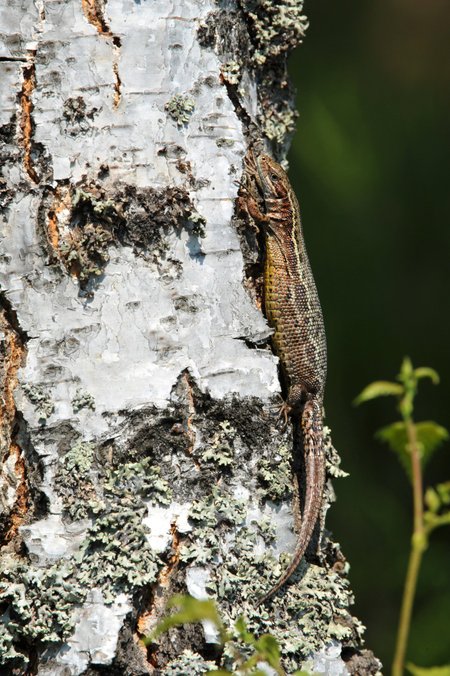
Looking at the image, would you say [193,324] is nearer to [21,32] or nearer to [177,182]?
[177,182]

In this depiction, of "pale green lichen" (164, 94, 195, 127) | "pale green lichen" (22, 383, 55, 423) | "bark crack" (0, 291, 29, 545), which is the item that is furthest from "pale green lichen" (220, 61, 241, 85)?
"pale green lichen" (22, 383, 55, 423)

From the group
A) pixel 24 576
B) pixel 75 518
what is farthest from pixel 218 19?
pixel 24 576

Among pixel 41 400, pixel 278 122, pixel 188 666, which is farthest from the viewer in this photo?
pixel 278 122

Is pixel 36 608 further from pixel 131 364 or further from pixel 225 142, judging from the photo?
pixel 225 142

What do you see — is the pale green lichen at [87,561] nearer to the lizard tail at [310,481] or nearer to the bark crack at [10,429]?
the bark crack at [10,429]

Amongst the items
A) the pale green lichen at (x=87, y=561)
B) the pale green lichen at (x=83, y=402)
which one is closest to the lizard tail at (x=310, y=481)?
the pale green lichen at (x=87, y=561)

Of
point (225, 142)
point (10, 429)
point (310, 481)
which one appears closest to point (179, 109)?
point (225, 142)
